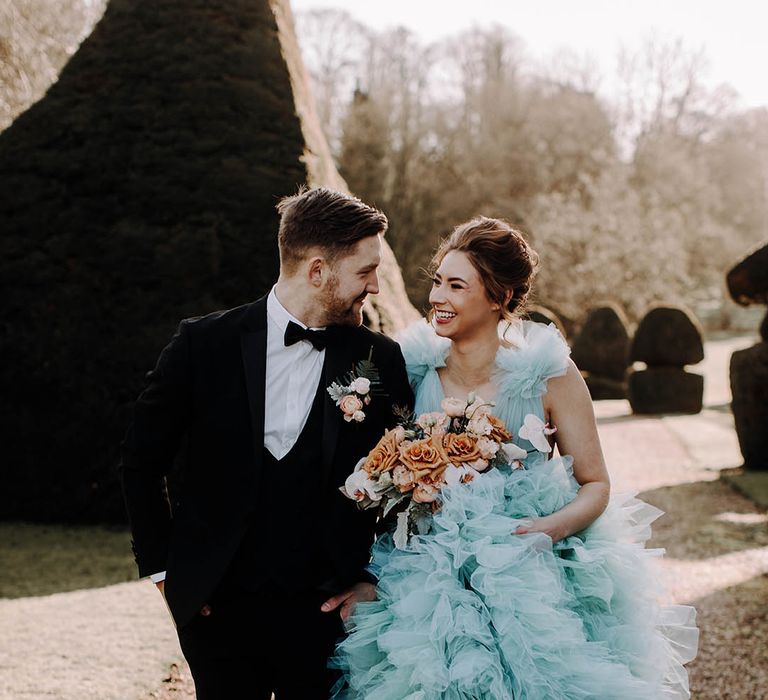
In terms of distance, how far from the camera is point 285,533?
2375 mm

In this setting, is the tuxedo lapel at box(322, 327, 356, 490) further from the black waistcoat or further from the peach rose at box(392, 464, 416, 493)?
the peach rose at box(392, 464, 416, 493)

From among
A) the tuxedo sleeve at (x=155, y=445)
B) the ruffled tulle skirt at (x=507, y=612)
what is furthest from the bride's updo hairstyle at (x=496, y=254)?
the tuxedo sleeve at (x=155, y=445)

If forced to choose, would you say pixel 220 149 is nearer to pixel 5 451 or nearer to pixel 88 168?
pixel 88 168

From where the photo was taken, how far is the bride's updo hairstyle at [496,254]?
9.32ft

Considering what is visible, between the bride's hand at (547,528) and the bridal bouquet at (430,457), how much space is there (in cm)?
20

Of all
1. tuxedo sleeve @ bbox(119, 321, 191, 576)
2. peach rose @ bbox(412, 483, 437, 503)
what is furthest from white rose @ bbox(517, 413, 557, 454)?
tuxedo sleeve @ bbox(119, 321, 191, 576)

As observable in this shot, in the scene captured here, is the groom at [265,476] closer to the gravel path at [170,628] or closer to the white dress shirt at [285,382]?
the white dress shirt at [285,382]

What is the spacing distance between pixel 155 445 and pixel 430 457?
0.84 meters

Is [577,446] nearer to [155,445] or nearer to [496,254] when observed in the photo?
[496,254]

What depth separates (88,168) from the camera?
21.5 feet

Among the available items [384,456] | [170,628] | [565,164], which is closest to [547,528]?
[384,456]

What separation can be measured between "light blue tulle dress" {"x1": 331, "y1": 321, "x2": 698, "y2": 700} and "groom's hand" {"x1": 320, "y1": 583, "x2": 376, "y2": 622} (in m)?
0.04

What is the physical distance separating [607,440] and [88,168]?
929 cm

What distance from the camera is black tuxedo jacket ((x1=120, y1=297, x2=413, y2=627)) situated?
2.37 metres
